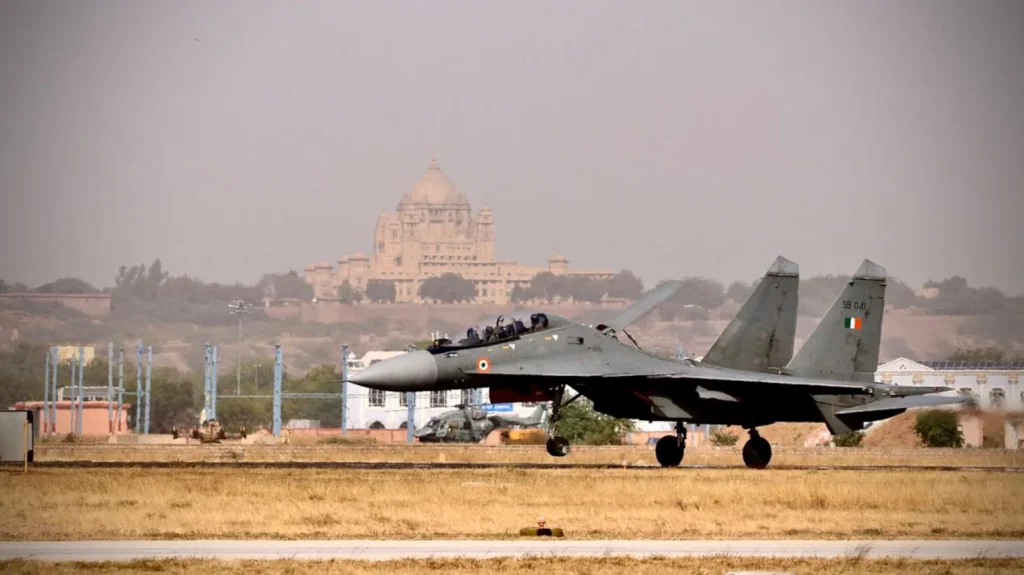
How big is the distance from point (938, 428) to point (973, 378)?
20237 mm

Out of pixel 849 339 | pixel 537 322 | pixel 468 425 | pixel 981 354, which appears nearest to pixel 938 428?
pixel 849 339

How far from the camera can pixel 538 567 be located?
18.1 meters

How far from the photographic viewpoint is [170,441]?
53.5 metres

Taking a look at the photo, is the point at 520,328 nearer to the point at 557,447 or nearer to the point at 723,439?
the point at 557,447

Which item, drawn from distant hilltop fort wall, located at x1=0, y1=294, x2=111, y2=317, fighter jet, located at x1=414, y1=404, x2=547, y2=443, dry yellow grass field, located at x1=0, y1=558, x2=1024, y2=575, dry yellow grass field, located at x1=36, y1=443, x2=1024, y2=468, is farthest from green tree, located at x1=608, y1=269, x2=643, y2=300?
dry yellow grass field, located at x1=0, y1=558, x2=1024, y2=575

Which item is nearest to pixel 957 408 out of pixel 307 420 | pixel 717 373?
pixel 717 373

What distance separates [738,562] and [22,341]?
100m

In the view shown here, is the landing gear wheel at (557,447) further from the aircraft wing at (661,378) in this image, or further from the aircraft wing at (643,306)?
the aircraft wing at (643,306)

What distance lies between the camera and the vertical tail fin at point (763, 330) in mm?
36812

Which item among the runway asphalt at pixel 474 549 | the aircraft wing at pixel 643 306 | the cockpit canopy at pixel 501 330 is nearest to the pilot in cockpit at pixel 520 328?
the cockpit canopy at pixel 501 330

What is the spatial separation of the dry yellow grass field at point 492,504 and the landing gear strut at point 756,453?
348 centimetres

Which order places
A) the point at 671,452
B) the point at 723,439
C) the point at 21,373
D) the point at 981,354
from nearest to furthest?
1. the point at 671,452
2. the point at 723,439
3. the point at 981,354
4. the point at 21,373

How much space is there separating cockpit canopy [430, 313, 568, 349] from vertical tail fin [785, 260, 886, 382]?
19.5 feet

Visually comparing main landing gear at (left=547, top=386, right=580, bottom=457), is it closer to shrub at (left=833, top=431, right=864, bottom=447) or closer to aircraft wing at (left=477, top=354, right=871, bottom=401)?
aircraft wing at (left=477, top=354, right=871, bottom=401)
